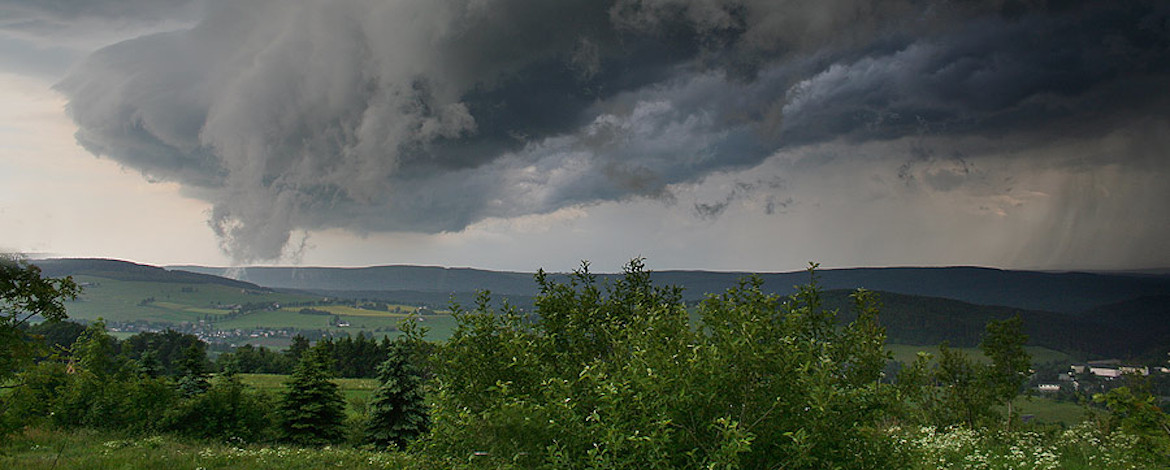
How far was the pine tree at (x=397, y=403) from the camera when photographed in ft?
136

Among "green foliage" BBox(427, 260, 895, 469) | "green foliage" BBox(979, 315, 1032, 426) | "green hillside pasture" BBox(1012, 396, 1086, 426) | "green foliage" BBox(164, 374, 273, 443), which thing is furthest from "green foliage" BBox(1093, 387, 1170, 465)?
"green hillside pasture" BBox(1012, 396, 1086, 426)

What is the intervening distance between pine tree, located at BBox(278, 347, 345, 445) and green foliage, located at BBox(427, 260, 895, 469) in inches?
1497

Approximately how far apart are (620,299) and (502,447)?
4273 mm

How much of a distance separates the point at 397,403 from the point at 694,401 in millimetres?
39295

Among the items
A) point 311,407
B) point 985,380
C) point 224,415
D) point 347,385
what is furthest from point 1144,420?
point 347,385

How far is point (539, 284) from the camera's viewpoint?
1090 centimetres

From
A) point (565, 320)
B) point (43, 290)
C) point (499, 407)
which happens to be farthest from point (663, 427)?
point (43, 290)

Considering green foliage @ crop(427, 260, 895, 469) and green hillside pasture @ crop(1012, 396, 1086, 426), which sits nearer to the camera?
green foliage @ crop(427, 260, 895, 469)

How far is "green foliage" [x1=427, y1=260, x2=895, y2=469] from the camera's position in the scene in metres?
6.73

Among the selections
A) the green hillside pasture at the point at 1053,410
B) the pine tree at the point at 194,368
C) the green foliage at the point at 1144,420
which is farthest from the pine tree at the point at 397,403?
the green hillside pasture at the point at 1053,410

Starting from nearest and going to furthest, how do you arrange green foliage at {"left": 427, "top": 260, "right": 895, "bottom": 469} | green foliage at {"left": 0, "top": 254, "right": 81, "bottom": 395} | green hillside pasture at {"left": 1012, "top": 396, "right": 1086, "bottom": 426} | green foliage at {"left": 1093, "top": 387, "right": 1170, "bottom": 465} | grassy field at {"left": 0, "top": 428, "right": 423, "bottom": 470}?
green foliage at {"left": 427, "top": 260, "right": 895, "bottom": 469}
green foliage at {"left": 1093, "top": 387, "right": 1170, "bottom": 465}
green foliage at {"left": 0, "top": 254, "right": 81, "bottom": 395}
grassy field at {"left": 0, "top": 428, "right": 423, "bottom": 470}
green hillside pasture at {"left": 1012, "top": 396, "right": 1086, "bottom": 426}

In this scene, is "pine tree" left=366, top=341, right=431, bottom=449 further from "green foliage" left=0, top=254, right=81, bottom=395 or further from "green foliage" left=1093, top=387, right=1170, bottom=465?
"green foliage" left=1093, top=387, right=1170, bottom=465

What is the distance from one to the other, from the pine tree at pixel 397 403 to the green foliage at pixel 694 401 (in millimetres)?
35219

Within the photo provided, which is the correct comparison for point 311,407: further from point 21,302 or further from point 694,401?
point 694,401
